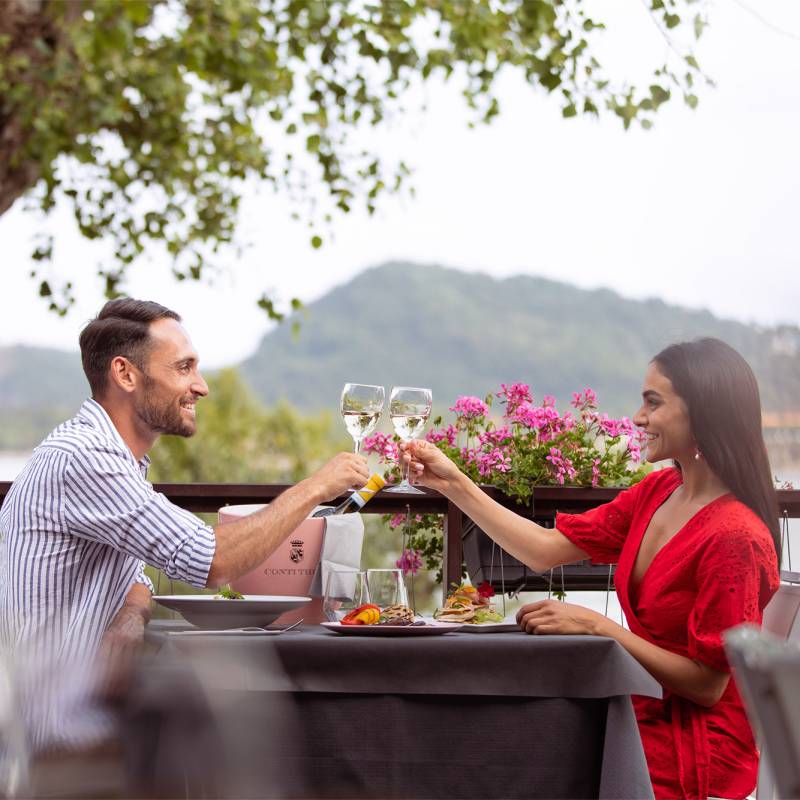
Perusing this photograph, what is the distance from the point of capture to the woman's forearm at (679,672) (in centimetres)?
179

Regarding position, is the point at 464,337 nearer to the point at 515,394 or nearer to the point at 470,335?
the point at 470,335

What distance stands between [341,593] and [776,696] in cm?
102

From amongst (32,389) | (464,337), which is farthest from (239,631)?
(464,337)

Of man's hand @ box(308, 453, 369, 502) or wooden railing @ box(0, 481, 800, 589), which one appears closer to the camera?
man's hand @ box(308, 453, 369, 502)

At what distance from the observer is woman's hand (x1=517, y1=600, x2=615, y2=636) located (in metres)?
1.64

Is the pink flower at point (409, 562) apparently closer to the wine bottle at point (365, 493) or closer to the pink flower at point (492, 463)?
the pink flower at point (492, 463)

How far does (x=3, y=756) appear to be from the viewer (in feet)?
4.34

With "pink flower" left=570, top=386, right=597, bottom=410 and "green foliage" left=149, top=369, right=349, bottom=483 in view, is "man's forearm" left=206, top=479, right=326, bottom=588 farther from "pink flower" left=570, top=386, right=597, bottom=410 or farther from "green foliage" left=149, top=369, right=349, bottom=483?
"green foliage" left=149, top=369, right=349, bottom=483

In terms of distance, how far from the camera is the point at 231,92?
6055 millimetres

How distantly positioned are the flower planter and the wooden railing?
0.10 feet

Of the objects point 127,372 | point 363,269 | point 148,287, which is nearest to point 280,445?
point 148,287

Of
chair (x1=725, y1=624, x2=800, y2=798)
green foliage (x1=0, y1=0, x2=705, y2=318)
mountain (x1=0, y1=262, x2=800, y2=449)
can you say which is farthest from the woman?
mountain (x1=0, y1=262, x2=800, y2=449)

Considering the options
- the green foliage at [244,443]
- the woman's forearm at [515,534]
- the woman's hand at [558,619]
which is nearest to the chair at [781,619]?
the woman's forearm at [515,534]

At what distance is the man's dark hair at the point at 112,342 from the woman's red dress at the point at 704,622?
3.21ft
